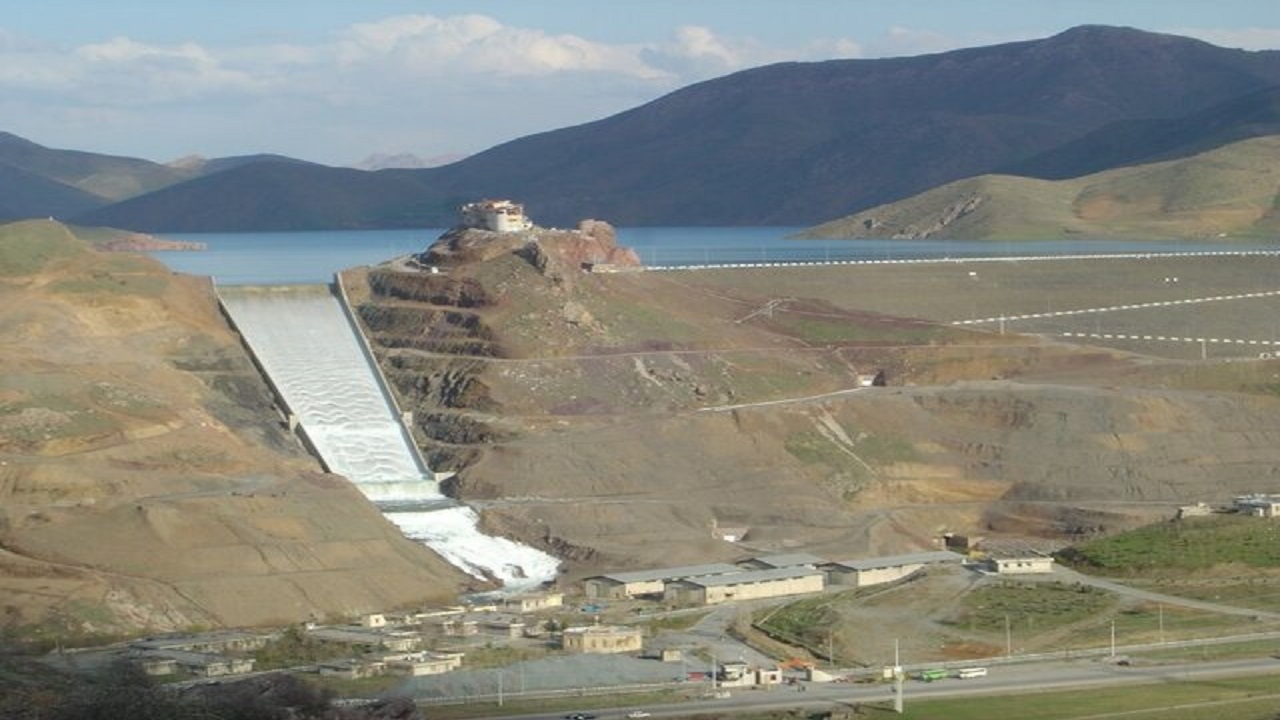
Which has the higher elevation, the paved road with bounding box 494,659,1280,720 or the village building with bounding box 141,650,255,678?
the village building with bounding box 141,650,255,678

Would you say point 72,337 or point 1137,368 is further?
point 1137,368

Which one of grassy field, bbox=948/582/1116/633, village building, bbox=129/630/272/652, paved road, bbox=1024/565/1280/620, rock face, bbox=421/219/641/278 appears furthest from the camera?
rock face, bbox=421/219/641/278

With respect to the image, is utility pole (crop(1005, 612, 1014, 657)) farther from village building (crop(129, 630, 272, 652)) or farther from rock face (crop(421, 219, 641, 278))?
rock face (crop(421, 219, 641, 278))

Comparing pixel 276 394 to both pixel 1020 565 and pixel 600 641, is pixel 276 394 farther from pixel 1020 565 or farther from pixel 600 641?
pixel 600 641

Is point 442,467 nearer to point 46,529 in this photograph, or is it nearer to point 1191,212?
point 46,529

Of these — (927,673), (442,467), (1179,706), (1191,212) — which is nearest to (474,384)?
(442,467)

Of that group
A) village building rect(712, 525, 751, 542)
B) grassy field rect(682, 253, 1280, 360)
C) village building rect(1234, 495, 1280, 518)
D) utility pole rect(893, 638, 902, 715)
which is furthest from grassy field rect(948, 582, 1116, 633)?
grassy field rect(682, 253, 1280, 360)
